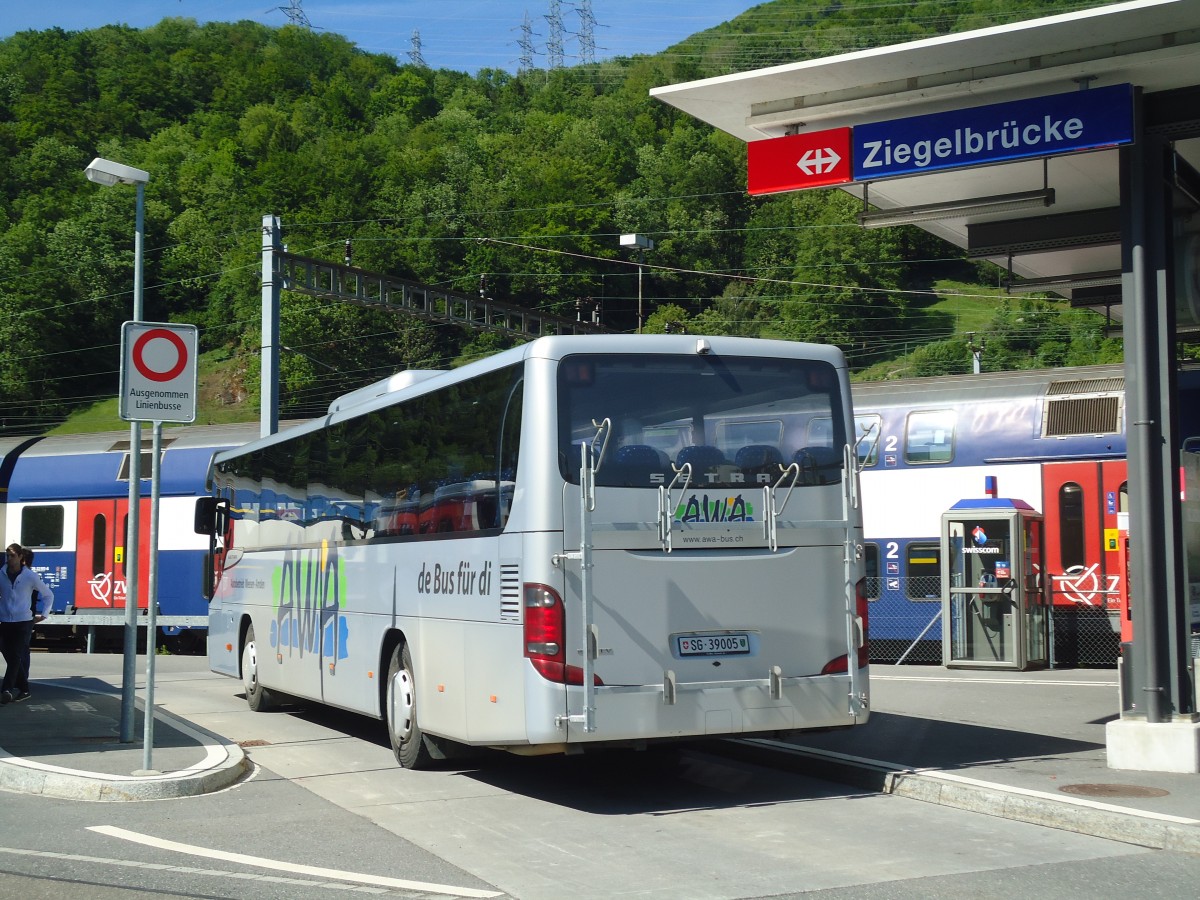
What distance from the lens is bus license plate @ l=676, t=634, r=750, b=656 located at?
9602 millimetres

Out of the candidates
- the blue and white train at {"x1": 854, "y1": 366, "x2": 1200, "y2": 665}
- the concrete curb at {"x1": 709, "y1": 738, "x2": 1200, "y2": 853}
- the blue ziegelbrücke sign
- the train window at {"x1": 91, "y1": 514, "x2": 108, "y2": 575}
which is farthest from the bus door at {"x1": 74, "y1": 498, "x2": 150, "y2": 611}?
the blue ziegelbrücke sign

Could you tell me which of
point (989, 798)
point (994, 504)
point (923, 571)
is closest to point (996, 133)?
point (989, 798)

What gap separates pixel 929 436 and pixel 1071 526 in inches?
103

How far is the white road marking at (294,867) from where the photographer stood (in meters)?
7.14

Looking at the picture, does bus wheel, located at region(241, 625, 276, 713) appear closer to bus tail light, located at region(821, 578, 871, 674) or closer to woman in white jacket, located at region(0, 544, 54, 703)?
woman in white jacket, located at region(0, 544, 54, 703)

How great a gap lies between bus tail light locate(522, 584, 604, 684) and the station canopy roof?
14.1ft

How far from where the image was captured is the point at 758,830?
28.9 ft

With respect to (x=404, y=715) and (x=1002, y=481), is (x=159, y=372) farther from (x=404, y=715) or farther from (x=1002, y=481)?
(x=1002, y=481)

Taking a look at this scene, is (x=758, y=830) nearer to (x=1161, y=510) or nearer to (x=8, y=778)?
(x=1161, y=510)

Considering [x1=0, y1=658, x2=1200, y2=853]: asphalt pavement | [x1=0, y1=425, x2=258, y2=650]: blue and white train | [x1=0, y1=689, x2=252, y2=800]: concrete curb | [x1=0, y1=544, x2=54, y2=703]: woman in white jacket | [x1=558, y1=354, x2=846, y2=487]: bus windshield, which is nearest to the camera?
[x1=0, y1=658, x2=1200, y2=853]: asphalt pavement

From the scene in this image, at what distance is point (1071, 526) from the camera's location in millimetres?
20359

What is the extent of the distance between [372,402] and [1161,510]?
21.9 feet

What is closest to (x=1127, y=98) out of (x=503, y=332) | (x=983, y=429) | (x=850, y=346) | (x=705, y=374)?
(x=705, y=374)

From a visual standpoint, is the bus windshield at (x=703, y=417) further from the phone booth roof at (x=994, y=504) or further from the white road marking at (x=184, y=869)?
the phone booth roof at (x=994, y=504)
